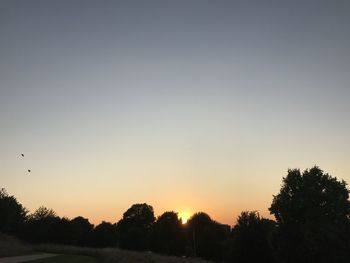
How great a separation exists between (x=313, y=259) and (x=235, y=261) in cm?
986

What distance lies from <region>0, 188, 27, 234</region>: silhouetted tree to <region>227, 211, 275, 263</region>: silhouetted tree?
247 ft

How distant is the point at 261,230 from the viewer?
43.1 meters

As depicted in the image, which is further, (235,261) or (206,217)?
(206,217)

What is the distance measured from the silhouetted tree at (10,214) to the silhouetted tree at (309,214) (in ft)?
233

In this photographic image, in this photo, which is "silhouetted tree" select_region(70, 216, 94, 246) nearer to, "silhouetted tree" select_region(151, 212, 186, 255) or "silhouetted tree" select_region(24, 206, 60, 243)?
"silhouetted tree" select_region(24, 206, 60, 243)

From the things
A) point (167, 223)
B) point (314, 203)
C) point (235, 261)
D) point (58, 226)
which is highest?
point (167, 223)

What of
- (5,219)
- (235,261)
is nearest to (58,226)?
(5,219)

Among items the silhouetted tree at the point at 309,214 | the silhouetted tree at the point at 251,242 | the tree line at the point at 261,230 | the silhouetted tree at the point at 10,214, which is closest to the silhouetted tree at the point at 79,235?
the tree line at the point at 261,230

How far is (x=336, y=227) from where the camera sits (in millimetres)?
44438

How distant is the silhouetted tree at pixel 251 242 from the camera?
42.5 meters

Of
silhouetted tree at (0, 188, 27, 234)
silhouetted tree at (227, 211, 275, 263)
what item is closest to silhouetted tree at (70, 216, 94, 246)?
silhouetted tree at (0, 188, 27, 234)

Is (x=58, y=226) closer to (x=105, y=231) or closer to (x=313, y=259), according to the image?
(x=105, y=231)

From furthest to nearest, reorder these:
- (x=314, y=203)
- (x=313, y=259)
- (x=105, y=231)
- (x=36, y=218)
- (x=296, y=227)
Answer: (x=105, y=231), (x=36, y=218), (x=314, y=203), (x=296, y=227), (x=313, y=259)

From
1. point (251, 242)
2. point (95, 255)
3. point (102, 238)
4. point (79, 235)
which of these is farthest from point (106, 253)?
point (79, 235)
